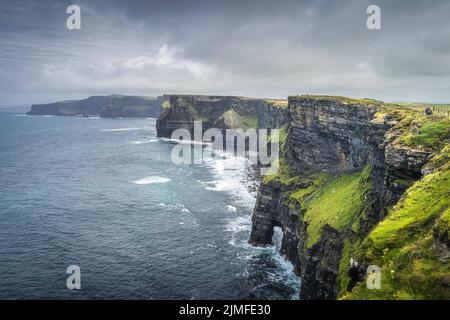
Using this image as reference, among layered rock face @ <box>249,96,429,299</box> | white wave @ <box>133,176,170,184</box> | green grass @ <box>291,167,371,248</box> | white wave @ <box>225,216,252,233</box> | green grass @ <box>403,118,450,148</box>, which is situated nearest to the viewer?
green grass @ <box>403,118,450,148</box>

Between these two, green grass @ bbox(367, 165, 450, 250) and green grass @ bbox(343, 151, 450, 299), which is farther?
green grass @ bbox(367, 165, 450, 250)

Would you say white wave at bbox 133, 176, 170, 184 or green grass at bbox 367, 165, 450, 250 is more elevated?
green grass at bbox 367, 165, 450, 250

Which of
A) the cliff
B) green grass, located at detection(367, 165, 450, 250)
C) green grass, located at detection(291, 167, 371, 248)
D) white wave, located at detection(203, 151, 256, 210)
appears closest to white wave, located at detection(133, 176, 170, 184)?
white wave, located at detection(203, 151, 256, 210)

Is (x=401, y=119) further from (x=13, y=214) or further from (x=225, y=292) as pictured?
(x=13, y=214)

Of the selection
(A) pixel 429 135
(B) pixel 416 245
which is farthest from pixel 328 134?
(B) pixel 416 245

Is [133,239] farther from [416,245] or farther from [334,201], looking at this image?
[416,245]

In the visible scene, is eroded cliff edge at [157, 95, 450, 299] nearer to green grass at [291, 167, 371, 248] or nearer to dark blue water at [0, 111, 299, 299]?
green grass at [291, 167, 371, 248]
